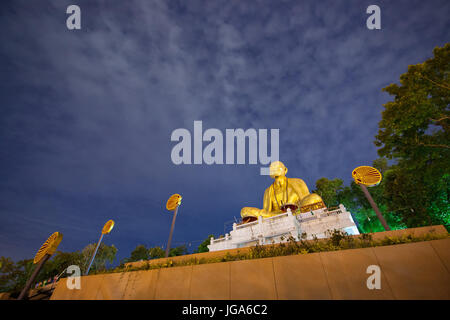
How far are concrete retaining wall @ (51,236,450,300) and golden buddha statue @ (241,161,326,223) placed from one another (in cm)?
1259

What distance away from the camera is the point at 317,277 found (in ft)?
16.0

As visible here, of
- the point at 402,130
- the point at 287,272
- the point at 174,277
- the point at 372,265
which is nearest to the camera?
the point at 372,265

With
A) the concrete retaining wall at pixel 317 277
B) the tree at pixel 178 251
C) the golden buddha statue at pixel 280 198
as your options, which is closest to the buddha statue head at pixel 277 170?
the golden buddha statue at pixel 280 198

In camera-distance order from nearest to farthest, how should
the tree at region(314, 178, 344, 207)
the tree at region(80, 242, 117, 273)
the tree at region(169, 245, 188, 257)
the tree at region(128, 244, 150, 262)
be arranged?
the tree at region(314, 178, 344, 207), the tree at region(80, 242, 117, 273), the tree at region(169, 245, 188, 257), the tree at region(128, 244, 150, 262)

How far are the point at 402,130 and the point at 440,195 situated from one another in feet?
31.0

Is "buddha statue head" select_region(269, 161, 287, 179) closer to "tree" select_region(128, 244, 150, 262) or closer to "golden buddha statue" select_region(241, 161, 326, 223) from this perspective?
"golden buddha statue" select_region(241, 161, 326, 223)

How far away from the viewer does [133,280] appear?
695 cm

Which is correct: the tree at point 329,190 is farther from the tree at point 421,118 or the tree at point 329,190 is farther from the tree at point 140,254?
the tree at point 140,254

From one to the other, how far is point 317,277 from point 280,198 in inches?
579

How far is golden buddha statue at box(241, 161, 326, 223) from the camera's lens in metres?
18.1

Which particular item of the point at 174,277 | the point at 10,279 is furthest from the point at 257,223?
the point at 10,279

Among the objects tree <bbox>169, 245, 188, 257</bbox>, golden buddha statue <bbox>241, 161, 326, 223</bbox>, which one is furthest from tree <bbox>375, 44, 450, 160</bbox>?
tree <bbox>169, 245, 188, 257</bbox>

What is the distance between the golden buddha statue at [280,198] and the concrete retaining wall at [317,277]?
41.3 ft
